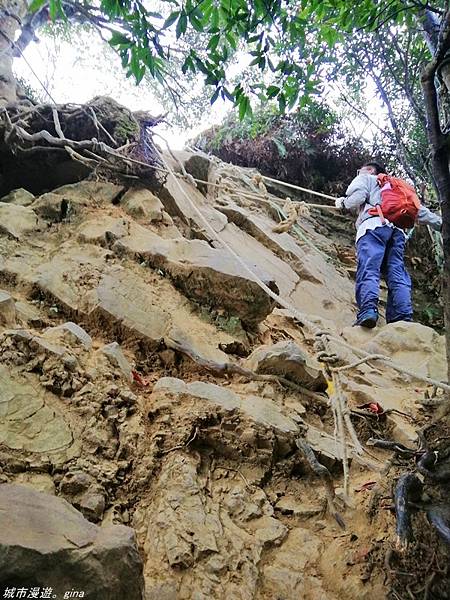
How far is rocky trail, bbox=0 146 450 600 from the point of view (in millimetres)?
1572

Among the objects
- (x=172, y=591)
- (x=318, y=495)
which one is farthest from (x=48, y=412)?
(x=318, y=495)

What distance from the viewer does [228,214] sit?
567cm

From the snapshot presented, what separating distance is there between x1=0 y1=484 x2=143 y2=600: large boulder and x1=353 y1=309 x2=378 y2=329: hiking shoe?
342 centimetres

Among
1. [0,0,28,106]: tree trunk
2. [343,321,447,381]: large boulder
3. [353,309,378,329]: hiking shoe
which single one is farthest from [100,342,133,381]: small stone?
[0,0,28,106]: tree trunk

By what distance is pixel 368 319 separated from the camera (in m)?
4.37

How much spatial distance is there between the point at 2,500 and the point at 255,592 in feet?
3.20

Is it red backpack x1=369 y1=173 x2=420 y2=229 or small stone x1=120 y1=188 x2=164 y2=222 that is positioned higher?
red backpack x1=369 y1=173 x2=420 y2=229

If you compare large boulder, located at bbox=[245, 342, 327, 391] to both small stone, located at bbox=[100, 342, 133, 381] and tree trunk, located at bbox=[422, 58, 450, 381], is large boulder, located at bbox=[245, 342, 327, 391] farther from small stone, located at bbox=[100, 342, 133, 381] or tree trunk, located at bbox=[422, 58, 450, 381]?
tree trunk, located at bbox=[422, 58, 450, 381]

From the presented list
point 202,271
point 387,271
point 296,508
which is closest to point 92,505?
point 296,508

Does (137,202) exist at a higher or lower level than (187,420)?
higher

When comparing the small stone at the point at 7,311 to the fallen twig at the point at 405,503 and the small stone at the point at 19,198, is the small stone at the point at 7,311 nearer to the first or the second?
the small stone at the point at 19,198

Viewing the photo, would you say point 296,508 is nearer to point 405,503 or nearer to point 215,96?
point 405,503

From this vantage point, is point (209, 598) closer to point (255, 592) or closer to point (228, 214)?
point (255, 592)

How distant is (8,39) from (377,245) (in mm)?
5004
